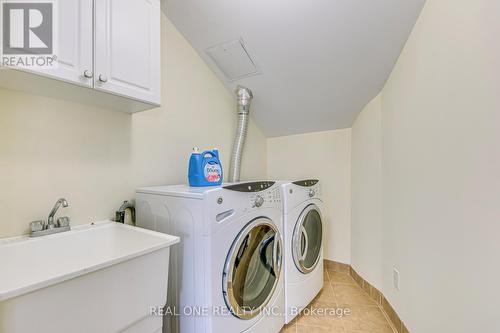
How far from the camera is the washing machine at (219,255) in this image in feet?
3.56

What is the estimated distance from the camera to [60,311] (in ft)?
2.22

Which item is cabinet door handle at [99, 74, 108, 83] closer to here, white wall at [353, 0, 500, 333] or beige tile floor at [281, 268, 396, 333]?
white wall at [353, 0, 500, 333]

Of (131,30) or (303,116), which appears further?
(303,116)

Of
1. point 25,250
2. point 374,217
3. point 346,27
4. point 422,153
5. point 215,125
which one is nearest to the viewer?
point 25,250

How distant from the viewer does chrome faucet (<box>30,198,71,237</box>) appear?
1.07 metres

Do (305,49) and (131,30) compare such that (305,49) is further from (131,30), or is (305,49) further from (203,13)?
(131,30)

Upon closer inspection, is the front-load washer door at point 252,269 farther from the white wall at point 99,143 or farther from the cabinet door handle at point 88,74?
the cabinet door handle at point 88,74

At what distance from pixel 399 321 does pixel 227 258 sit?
1.38 meters

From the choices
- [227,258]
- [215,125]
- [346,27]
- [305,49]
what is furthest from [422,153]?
[215,125]

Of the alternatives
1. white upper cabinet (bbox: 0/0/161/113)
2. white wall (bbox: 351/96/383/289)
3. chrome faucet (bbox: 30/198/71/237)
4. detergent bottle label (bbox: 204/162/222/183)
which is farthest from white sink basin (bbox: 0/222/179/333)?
white wall (bbox: 351/96/383/289)

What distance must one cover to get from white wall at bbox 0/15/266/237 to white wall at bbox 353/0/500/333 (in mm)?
1556

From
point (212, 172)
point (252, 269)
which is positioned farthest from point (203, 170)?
point (252, 269)

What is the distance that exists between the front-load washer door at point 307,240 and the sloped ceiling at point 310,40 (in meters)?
1.07

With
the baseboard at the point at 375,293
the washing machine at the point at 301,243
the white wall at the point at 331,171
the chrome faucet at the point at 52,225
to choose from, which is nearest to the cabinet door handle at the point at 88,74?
the chrome faucet at the point at 52,225
